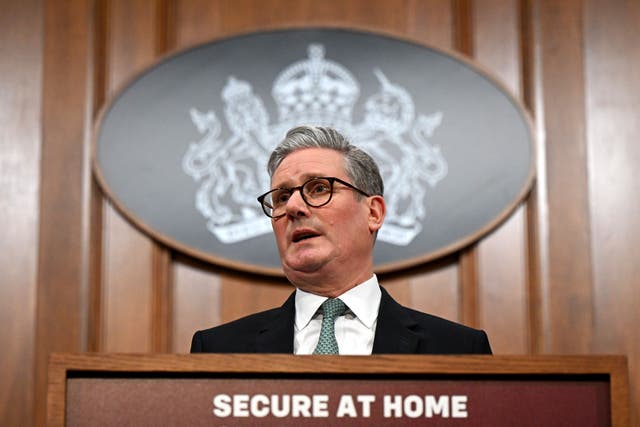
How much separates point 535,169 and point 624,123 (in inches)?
11.7

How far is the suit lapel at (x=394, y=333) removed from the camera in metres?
1.84

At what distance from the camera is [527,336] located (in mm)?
2877

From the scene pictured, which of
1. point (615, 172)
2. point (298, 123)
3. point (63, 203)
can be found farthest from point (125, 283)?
point (615, 172)

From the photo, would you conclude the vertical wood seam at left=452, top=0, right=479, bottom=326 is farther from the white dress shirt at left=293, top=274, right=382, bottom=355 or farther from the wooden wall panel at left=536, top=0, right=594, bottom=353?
the white dress shirt at left=293, top=274, right=382, bottom=355

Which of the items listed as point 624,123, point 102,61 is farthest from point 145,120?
point 624,123

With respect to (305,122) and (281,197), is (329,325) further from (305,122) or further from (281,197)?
(305,122)

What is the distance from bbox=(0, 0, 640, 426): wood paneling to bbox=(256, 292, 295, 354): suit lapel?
962 mm

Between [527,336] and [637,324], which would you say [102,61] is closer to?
[527,336]

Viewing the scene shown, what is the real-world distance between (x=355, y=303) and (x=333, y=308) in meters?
0.04

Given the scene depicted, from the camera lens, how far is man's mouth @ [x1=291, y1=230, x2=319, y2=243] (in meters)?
1.97

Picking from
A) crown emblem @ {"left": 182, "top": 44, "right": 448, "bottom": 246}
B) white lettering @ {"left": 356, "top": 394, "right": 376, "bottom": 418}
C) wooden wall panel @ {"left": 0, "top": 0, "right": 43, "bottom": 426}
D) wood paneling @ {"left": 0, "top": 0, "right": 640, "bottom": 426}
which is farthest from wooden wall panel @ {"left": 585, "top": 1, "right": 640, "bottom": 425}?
white lettering @ {"left": 356, "top": 394, "right": 376, "bottom": 418}

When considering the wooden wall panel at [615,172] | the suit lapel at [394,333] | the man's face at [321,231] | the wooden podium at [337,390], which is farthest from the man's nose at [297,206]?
the wooden wall panel at [615,172]

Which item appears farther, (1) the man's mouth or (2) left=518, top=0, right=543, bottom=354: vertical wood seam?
(2) left=518, top=0, right=543, bottom=354: vertical wood seam

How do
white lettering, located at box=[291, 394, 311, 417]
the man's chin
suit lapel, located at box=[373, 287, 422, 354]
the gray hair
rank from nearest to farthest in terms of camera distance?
white lettering, located at box=[291, 394, 311, 417] → suit lapel, located at box=[373, 287, 422, 354] → the man's chin → the gray hair
